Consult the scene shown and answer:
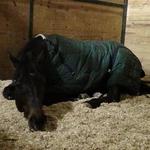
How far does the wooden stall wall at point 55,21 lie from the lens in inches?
126

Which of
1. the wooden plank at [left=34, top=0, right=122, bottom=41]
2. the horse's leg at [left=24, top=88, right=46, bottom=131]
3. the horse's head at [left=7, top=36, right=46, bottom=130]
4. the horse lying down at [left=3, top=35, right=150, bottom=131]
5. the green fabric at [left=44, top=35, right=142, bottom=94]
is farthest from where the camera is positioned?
the wooden plank at [left=34, top=0, right=122, bottom=41]

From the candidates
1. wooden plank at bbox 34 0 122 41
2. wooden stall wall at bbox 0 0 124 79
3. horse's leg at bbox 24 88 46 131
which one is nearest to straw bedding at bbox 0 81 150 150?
horse's leg at bbox 24 88 46 131

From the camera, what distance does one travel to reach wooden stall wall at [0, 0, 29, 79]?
318cm

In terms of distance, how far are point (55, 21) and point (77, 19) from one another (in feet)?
0.89

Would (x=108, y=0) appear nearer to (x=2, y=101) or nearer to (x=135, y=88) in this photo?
(x=135, y=88)

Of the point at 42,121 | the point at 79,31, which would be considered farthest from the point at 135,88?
the point at 42,121

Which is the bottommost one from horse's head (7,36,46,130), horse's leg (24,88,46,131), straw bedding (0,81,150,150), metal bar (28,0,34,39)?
straw bedding (0,81,150,150)

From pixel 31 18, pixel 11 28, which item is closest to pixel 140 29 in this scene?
pixel 31 18

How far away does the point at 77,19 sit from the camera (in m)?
3.68

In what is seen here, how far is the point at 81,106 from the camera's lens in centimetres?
255

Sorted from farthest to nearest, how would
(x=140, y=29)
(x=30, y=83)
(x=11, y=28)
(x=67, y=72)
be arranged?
(x=140, y=29), (x=11, y=28), (x=67, y=72), (x=30, y=83)

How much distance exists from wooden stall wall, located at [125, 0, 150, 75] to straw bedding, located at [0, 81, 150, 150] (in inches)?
54.0

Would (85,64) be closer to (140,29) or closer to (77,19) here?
(77,19)

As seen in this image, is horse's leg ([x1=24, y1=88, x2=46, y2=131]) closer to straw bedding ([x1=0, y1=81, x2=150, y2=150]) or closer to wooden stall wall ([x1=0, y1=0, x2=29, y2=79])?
straw bedding ([x1=0, y1=81, x2=150, y2=150])
